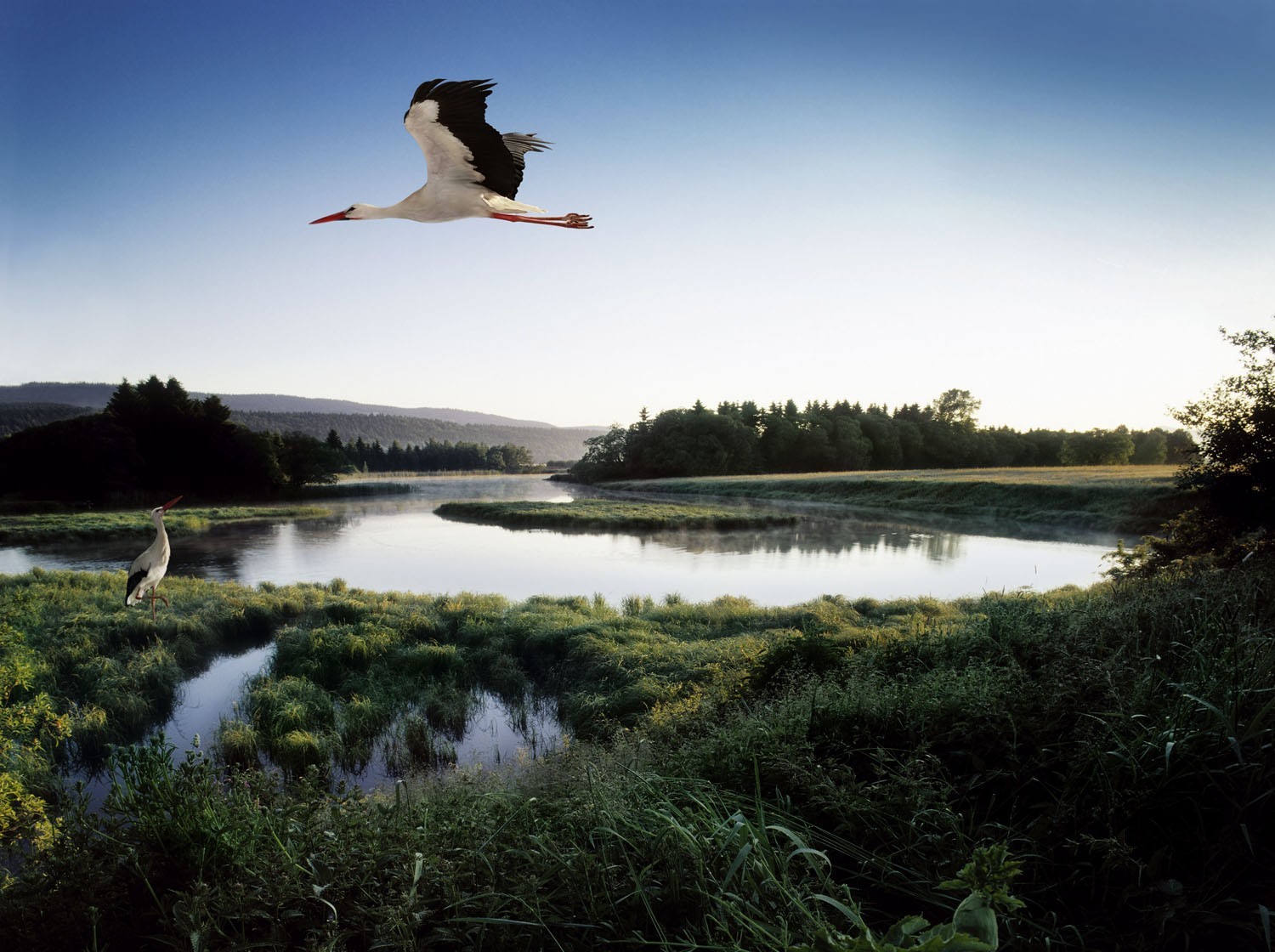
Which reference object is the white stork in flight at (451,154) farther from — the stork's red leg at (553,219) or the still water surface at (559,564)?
the still water surface at (559,564)

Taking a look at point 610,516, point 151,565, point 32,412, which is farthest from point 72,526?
point 610,516

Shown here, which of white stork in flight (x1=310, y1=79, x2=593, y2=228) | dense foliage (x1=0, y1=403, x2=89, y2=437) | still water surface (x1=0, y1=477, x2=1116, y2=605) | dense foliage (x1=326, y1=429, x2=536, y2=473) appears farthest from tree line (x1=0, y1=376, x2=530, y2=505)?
dense foliage (x1=326, y1=429, x2=536, y2=473)

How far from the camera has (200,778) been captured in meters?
2.77

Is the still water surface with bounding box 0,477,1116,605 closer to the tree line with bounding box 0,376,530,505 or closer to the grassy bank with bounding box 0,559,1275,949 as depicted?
the tree line with bounding box 0,376,530,505

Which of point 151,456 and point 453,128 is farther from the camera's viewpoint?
point 151,456

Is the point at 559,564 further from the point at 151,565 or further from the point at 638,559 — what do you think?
the point at 151,565

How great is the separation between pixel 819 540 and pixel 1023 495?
12602mm

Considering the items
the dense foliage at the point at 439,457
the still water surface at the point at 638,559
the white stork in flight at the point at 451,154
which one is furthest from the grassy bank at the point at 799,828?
the dense foliage at the point at 439,457

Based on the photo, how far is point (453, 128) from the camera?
9.11 ft

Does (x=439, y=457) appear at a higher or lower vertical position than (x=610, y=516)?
higher

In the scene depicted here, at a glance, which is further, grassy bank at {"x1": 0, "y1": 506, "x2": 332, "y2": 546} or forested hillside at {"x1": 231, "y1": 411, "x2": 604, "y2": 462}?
forested hillside at {"x1": 231, "y1": 411, "x2": 604, "y2": 462}

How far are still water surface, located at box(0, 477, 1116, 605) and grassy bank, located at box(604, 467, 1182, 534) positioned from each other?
1.71m

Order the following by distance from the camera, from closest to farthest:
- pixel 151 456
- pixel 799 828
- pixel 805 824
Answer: pixel 805 824 → pixel 799 828 → pixel 151 456

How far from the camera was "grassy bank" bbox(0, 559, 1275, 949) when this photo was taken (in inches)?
75.7
